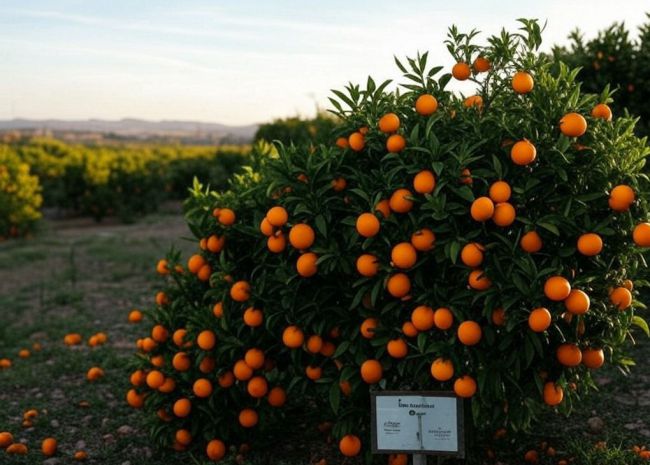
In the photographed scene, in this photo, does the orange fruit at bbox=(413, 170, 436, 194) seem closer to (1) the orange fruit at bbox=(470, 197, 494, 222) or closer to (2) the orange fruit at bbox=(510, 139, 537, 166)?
(1) the orange fruit at bbox=(470, 197, 494, 222)

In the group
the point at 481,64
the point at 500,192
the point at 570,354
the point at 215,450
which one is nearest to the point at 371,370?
the point at 570,354

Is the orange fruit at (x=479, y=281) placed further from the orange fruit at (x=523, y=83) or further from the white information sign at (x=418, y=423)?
the orange fruit at (x=523, y=83)

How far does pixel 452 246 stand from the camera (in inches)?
107

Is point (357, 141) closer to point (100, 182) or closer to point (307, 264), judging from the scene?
point (307, 264)

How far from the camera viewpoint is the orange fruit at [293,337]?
10.3 feet

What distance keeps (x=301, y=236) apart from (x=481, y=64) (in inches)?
42.6

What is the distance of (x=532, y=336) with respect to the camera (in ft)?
9.15

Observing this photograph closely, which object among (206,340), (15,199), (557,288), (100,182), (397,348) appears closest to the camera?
(557,288)

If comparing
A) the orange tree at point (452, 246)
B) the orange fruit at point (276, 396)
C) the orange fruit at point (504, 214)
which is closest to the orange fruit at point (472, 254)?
the orange tree at point (452, 246)

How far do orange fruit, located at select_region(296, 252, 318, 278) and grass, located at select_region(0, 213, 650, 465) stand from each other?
4.07 ft

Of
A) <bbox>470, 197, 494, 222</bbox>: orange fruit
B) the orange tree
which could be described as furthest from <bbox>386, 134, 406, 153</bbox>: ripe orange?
<bbox>470, 197, 494, 222</bbox>: orange fruit

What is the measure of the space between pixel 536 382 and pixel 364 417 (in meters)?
0.86

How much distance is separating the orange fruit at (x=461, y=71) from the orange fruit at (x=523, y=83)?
24cm

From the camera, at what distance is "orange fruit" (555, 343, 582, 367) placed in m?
2.89
